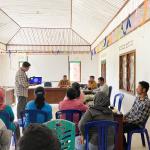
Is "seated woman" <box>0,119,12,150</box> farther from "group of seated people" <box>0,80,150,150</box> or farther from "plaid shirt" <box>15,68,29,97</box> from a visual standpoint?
"plaid shirt" <box>15,68,29,97</box>

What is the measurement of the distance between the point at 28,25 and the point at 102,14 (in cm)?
547

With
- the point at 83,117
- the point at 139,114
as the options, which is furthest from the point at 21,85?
the point at 83,117

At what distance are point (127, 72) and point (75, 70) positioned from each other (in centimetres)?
773

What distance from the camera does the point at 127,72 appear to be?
7266 millimetres

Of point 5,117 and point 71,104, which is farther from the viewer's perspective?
point 71,104

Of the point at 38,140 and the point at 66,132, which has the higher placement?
the point at 38,140

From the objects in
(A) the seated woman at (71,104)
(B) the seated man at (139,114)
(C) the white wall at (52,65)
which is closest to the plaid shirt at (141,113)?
(B) the seated man at (139,114)

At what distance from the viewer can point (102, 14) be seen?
332 inches

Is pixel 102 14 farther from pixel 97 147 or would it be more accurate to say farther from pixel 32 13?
pixel 97 147

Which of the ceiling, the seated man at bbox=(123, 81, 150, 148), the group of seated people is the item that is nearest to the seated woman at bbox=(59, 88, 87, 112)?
the group of seated people

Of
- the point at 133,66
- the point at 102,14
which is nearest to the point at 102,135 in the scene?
the point at 133,66

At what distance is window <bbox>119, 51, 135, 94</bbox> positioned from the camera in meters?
6.68

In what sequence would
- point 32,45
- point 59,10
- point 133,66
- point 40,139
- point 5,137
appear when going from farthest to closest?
1. point 32,45
2. point 59,10
3. point 133,66
4. point 5,137
5. point 40,139

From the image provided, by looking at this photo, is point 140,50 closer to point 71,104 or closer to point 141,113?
point 141,113
